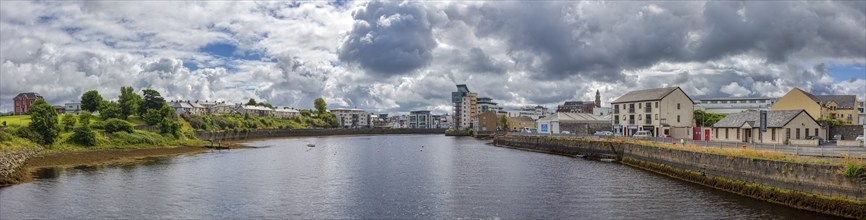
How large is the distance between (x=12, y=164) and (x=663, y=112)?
303 ft

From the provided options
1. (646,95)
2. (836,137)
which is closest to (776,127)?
(836,137)

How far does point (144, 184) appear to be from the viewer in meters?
51.3

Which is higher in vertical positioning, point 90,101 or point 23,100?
point 23,100

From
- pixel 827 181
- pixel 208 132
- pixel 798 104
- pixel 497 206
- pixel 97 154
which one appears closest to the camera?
pixel 827 181

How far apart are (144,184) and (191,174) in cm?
886

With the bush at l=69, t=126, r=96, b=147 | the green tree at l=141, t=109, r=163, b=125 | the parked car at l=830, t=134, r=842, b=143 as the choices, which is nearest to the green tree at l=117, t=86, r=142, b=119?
the green tree at l=141, t=109, r=163, b=125

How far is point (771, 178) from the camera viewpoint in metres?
39.2

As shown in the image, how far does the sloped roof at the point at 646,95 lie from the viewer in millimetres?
96500

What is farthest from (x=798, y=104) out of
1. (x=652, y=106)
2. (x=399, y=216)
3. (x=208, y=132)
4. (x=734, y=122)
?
(x=208, y=132)

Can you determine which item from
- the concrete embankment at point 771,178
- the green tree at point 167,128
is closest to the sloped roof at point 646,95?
the concrete embankment at point 771,178

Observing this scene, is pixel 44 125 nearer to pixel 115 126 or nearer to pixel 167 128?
pixel 115 126

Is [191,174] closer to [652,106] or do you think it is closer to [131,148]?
[131,148]

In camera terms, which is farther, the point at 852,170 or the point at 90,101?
the point at 90,101

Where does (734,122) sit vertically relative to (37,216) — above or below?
above
